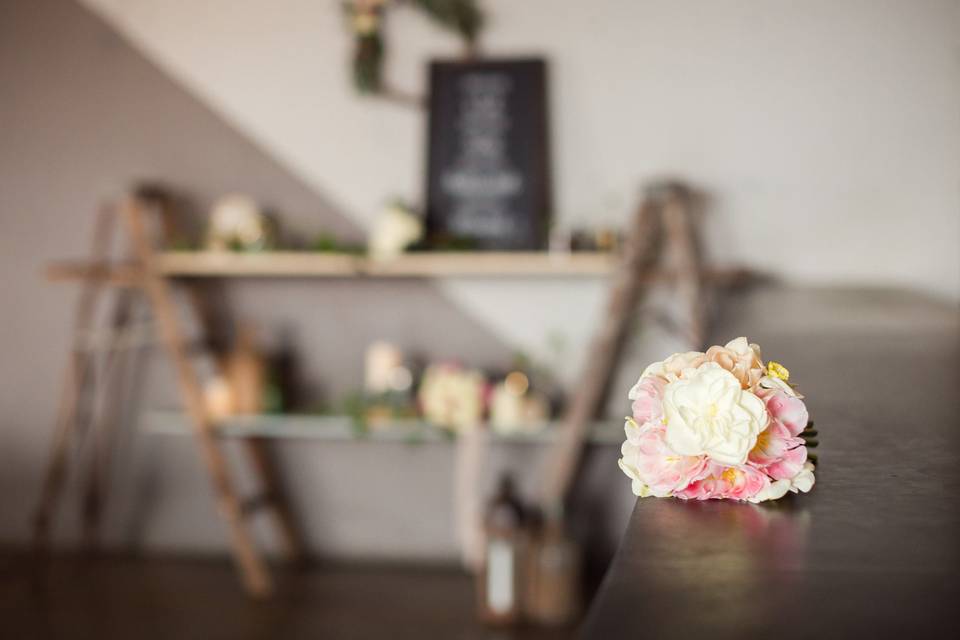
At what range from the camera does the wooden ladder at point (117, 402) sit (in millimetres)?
3805

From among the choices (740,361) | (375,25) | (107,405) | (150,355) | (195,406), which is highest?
(375,25)

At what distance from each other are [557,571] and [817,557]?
282 centimetres

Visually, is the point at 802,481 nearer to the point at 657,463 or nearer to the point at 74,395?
the point at 657,463

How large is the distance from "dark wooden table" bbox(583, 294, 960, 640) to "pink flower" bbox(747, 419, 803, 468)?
4 centimetres

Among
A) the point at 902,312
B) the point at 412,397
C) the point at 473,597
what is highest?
the point at 902,312

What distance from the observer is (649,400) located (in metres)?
1.02

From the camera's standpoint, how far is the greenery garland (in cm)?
391

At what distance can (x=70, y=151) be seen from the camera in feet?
14.1

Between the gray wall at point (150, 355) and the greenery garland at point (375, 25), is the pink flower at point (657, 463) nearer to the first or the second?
the gray wall at point (150, 355)

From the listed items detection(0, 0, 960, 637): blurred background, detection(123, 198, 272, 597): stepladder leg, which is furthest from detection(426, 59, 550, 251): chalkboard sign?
detection(123, 198, 272, 597): stepladder leg

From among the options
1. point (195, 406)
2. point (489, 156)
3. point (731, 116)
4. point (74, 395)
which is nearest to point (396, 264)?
point (489, 156)

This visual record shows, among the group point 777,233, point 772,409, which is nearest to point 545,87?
point 777,233

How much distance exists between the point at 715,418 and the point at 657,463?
8 cm

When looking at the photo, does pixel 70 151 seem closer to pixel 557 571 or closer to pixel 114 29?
pixel 114 29
